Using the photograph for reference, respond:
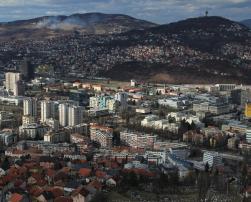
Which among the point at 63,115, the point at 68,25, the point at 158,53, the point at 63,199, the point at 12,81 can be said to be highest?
the point at 68,25

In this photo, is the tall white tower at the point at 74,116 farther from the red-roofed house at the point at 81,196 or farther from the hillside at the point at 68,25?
the hillside at the point at 68,25

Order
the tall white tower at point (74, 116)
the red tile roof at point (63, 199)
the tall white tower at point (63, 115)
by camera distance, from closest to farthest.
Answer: the red tile roof at point (63, 199)
the tall white tower at point (74, 116)
the tall white tower at point (63, 115)

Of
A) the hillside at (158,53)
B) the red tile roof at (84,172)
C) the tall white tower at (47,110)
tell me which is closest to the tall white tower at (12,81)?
the tall white tower at (47,110)

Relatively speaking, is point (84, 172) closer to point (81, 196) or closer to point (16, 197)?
point (81, 196)

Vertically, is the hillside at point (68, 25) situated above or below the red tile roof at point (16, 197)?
above

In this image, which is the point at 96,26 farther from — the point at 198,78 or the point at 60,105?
the point at 60,105

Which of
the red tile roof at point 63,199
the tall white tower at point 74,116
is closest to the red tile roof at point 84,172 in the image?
the red tile roof at point 63,199

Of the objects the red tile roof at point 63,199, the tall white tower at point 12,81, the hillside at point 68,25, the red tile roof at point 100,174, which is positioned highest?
the hillside at point 68,25

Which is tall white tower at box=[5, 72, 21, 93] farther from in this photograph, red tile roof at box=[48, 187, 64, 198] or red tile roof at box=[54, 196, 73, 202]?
red tile roof at box=[54, 196, 73, 202]

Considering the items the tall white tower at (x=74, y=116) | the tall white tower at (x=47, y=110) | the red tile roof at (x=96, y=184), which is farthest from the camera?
the tall white tower at (x=47, y=110)

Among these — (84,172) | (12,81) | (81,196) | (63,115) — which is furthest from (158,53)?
(81,196)

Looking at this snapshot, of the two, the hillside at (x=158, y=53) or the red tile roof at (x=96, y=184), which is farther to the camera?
the hillside at (x=158, y=53)

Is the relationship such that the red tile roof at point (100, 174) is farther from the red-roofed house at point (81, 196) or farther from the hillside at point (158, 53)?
the hillside at point (158, 53)
